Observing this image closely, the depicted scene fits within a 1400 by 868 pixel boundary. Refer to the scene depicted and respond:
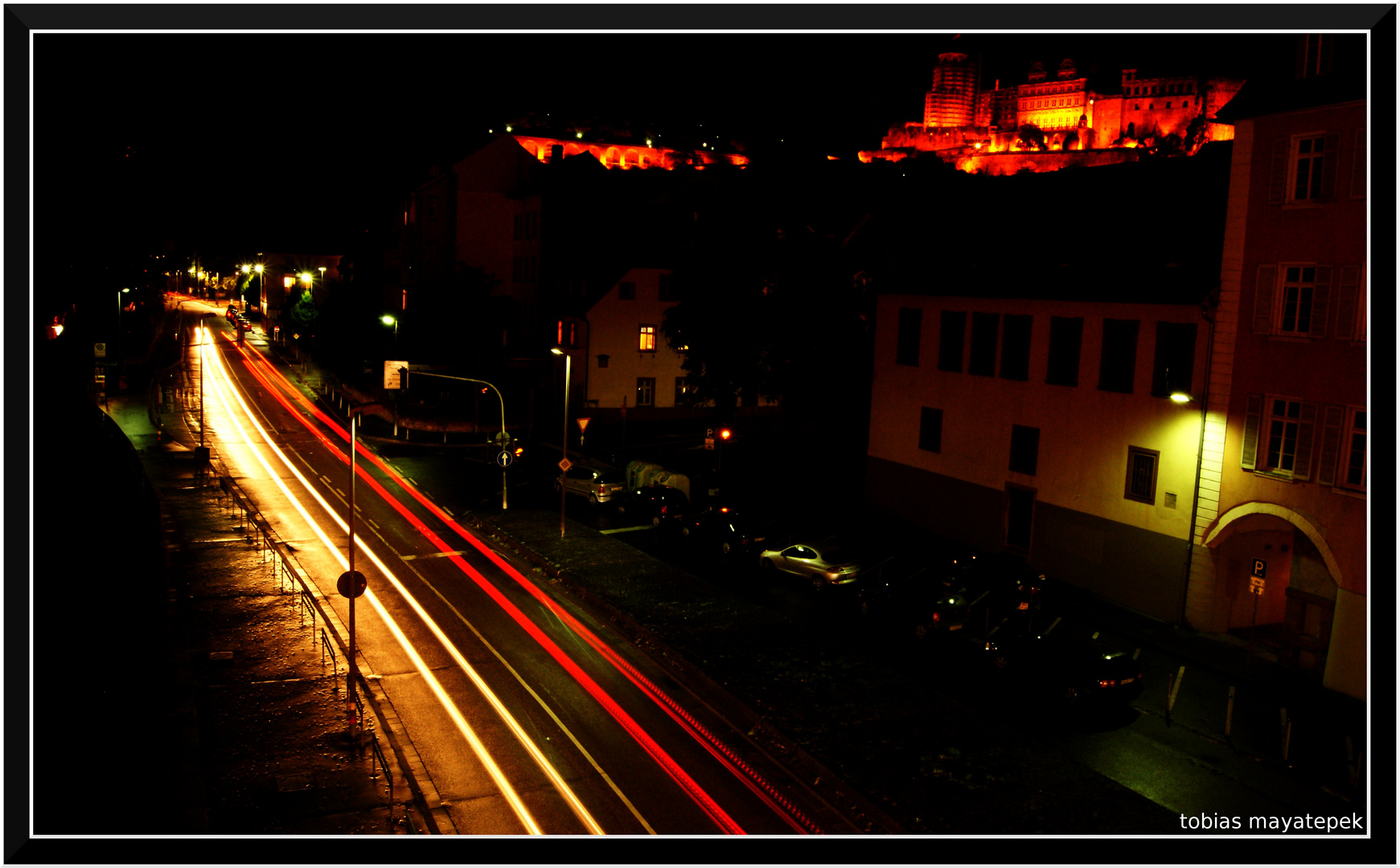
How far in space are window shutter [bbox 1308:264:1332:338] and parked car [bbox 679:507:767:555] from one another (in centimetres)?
1531

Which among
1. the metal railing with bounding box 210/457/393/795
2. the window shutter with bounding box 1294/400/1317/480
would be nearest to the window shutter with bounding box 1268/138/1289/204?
the window shutter with bounding box 1294/400/1317/480

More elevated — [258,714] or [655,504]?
[655,504]

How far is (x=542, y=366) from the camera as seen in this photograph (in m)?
57.4

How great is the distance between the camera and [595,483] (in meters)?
36.5

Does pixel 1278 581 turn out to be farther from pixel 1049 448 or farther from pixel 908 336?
pixel 908 336

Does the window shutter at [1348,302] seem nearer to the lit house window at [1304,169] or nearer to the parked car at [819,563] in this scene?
the lit house window at [1304,169]

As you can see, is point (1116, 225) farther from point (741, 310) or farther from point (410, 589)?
point (410, 589)

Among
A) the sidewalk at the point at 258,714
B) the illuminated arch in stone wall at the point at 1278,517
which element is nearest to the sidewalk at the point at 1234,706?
the illuminated arch in stone wall at the point at 1278,517

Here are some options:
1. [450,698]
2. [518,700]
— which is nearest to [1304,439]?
[518,700]

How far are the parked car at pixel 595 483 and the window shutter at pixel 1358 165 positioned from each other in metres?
24.8

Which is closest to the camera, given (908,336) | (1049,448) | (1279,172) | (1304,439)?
(1304,439)

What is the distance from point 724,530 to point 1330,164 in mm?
17955

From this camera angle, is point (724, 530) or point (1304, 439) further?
point (724, 530)
